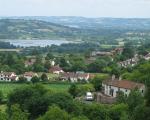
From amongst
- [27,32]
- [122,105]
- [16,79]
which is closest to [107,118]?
[122,105]

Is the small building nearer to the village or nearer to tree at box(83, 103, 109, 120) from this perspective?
the village

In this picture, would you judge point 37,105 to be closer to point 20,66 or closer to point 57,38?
point 20,66

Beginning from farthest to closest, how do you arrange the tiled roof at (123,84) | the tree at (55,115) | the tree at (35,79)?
1. the tree at (35,79)
2. the tiled roof at (123,84)
3. the tree at (55,115)

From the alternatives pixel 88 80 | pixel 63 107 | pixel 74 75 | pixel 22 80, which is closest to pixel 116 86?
pixel 63 107

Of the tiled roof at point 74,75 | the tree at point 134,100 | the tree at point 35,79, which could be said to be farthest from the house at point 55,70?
the tree at point 134,100

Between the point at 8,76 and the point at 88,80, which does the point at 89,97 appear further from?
the point at 8,76

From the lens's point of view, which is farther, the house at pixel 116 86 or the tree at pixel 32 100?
the house at pixel 116 86

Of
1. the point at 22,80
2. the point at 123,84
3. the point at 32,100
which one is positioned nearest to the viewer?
the point at 32,100

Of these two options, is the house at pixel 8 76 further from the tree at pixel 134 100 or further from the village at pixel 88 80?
the tree at pixel 134 100

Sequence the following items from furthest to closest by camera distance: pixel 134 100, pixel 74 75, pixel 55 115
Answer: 1. pixel 74 75
2. pixel 134 100
3. pixel 55 115
